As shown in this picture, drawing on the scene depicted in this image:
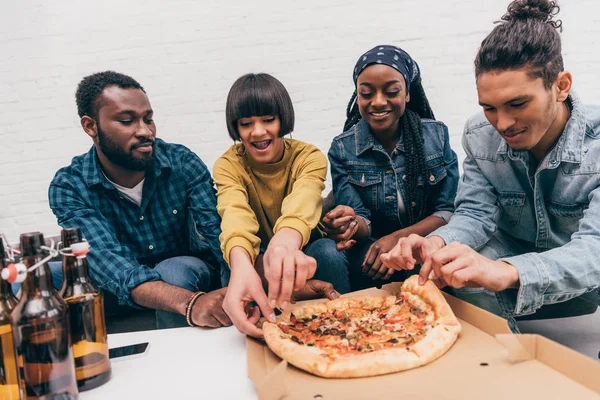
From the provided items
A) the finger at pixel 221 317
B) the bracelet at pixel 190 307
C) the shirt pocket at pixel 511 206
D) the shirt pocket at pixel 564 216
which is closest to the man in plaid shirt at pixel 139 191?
the bracelet at pixel 190 307

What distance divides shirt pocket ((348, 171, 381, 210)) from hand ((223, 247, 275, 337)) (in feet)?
3.10

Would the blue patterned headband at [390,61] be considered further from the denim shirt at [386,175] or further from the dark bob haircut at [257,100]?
the dark bob haircut at [257,100]

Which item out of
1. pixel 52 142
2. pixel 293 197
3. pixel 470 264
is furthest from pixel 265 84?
pixel 52 142

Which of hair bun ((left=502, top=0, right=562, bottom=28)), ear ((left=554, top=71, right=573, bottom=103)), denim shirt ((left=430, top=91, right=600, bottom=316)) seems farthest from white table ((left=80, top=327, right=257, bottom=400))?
hair bun ((left=502, top=0, right=562, bottom=28))

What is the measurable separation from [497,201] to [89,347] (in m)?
A: 1.28

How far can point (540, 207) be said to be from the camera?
1.47m

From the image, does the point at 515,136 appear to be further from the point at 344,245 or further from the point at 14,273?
the point at 14,273

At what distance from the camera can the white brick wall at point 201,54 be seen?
3271mm

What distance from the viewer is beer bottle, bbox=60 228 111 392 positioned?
916 mm

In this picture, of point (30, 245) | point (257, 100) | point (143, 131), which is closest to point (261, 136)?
point (257, 100)

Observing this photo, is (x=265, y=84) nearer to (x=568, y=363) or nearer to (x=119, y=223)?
(x=119, y=223)

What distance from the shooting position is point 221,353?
1.06 m

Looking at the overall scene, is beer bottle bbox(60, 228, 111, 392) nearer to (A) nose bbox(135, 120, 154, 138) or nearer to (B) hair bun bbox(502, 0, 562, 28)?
(A) nose bbox(135, 120, 154, 138)

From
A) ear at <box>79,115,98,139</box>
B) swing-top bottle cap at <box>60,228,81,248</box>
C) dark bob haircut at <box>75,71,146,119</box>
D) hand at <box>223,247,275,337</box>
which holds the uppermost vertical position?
dark bob haircut at <box>75,71,146,119</box>
